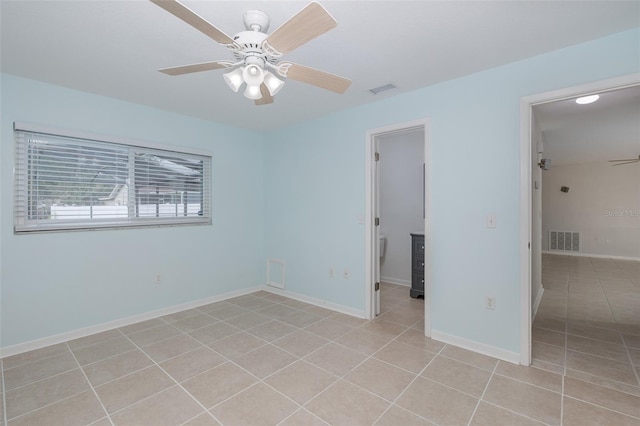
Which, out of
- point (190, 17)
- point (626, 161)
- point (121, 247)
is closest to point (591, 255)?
point (626, 161)

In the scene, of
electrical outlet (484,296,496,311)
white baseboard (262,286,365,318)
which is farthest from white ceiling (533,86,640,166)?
white baseboard (262,286,365,318)

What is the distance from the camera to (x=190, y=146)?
3.76 metres

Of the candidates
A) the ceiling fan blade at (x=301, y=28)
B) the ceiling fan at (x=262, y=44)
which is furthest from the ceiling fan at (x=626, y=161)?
the ceiling fan blade at (x=301, y=28)

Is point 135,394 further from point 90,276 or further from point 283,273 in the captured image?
point 283,273

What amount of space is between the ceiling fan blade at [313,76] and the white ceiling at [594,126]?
77.7 inches

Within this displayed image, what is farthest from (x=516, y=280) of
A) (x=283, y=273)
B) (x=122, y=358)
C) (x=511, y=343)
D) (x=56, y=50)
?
(x=56, y=50)

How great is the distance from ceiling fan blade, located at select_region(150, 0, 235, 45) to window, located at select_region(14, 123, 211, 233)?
2.39m

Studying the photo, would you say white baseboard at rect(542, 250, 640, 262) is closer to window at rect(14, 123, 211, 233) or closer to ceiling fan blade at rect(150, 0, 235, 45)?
window at rect(14, 123, 211, 233)

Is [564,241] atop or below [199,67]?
below

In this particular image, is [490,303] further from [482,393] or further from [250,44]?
[250,44]

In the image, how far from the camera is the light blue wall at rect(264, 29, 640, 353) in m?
2.23

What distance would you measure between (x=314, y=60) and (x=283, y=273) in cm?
295

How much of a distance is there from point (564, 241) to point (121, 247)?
393 inches

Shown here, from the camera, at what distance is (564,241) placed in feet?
25.8
